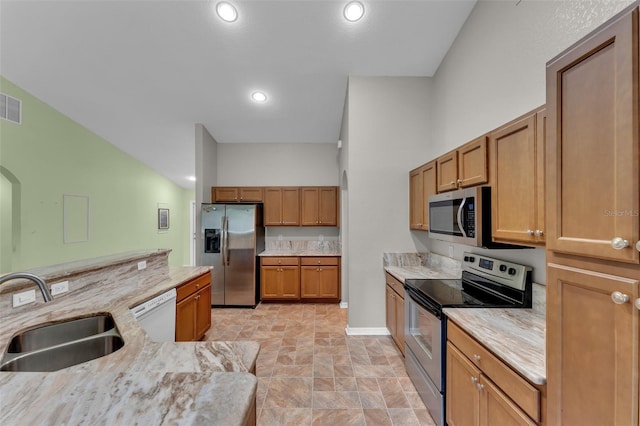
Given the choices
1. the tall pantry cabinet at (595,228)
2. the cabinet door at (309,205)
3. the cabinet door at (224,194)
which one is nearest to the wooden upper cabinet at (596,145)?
the tall pantry cabinet at (595,228)

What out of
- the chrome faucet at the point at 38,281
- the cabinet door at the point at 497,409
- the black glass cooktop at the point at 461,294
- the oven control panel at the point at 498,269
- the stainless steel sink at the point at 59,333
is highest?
the chrome faucet at the point at 38,281

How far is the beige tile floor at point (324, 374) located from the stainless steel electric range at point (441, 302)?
23cm

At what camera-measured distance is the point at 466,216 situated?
1.96m

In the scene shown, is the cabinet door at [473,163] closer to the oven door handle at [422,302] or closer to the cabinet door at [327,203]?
the oven door handle at [422,302]

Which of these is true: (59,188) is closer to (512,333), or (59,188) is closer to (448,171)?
(448,171)

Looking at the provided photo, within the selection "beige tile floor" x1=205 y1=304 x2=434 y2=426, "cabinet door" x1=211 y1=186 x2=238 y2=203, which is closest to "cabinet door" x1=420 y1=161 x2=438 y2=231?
"beige tile floor" x1=205 y1=304 x2=434 y2=426

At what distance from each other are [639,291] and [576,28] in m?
1.65

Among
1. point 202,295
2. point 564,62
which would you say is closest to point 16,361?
point 202,295

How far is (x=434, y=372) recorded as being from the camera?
71.6 inches

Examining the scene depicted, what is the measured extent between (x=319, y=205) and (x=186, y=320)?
2.92m

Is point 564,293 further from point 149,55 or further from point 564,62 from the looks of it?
point 149,55

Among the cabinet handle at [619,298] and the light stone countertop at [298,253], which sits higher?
the cabinet handle at [619,298]

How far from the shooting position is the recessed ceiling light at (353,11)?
2.46 meters

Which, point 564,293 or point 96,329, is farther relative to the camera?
point 96,329
